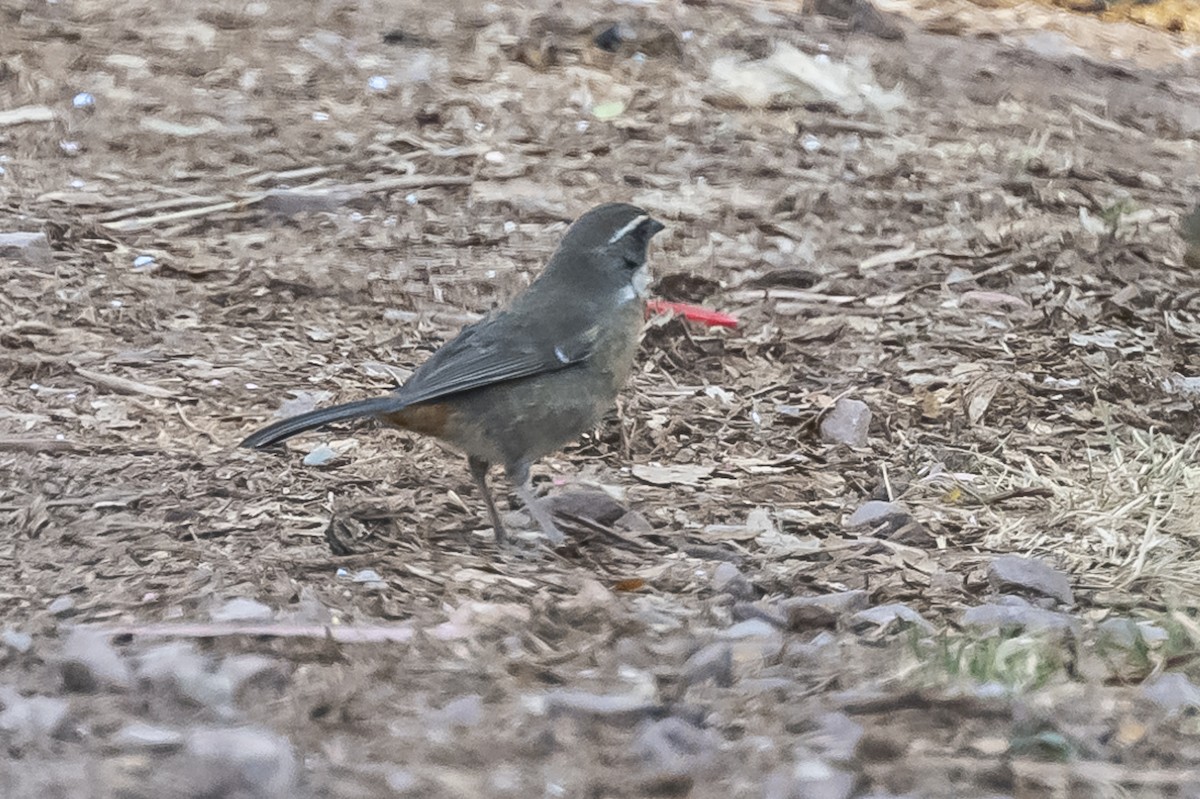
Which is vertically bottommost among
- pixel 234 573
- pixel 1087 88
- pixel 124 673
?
pixel 1087 88

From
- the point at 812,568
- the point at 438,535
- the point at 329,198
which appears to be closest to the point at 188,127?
the point at 329,198

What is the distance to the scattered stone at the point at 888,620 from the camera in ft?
13.5

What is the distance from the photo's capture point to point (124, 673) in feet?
11.5

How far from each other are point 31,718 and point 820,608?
1891 millimetres

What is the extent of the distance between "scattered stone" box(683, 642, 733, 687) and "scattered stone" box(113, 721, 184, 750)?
3.62 ft

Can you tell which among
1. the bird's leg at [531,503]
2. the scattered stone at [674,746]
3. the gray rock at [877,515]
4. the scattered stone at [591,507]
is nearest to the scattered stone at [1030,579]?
the gray rock at [877,515]

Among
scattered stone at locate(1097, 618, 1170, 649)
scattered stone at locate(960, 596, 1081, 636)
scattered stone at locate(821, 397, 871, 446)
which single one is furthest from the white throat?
scattered stone at locate(1097, 618, 1170, 649)

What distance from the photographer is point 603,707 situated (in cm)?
345

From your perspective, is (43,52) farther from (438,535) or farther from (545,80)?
(438,535)

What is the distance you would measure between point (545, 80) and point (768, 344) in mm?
3159

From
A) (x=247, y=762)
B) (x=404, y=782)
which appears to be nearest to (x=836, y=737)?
(x=404, y=782)

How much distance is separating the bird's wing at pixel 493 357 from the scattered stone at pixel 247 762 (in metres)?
1.82

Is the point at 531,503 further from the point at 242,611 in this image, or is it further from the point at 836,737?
the point at 836,737

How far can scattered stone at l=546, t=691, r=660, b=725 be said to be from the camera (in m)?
3.42
